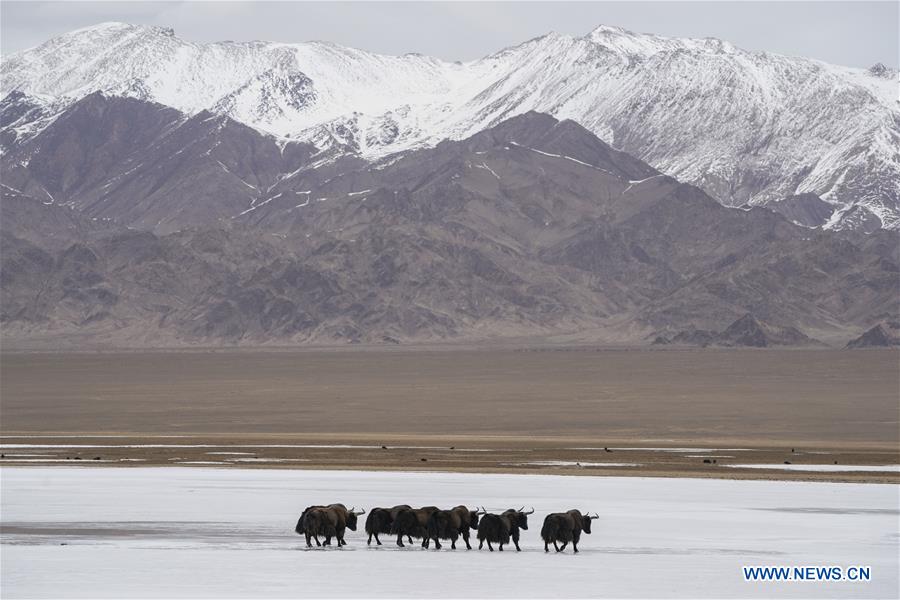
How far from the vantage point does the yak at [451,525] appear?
2827 centimetres

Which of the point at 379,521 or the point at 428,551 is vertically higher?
the point at 379,521

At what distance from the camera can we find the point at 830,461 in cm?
5159

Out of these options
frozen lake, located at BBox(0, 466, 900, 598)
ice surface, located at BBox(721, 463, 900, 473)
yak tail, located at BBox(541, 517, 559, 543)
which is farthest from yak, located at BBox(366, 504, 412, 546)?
ice surface, located at BBox(721, 463, 900, 473)

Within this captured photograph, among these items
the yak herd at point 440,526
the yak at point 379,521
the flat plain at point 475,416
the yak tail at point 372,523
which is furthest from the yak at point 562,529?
the flat plain at point 475,416

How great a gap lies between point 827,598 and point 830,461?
29.6m

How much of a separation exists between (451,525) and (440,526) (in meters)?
0.28

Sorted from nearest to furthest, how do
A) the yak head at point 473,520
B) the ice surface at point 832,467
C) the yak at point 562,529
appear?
1. the yak at point 562,529
2. the yak head at point 473,520
3. the ice surface at point 832,467

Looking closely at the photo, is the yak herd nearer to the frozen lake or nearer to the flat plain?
the frozen lake

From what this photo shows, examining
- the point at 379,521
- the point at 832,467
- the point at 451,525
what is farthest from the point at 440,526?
the point at 832,467

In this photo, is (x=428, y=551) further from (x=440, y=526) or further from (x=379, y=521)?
(x=379, y=521)

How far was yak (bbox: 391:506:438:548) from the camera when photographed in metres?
28.5

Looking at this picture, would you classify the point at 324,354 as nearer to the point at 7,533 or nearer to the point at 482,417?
the point at 482,417

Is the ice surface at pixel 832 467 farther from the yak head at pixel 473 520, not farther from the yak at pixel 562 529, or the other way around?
the yak at pixel 562 529

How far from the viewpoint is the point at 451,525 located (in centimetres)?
2833
